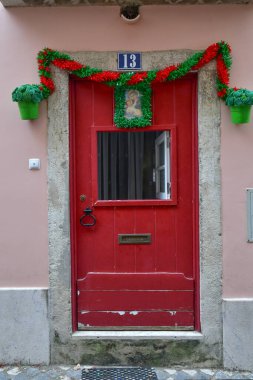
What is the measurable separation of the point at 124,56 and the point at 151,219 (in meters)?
1.57

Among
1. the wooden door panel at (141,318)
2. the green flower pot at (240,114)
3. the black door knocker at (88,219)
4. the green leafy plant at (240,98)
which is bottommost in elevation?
the wooden door panel at (141,318)

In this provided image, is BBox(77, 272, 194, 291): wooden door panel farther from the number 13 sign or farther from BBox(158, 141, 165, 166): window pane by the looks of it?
the number 13 sign

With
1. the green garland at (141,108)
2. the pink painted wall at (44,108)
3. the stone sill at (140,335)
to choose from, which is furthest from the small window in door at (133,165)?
the stone sill at (140,335)

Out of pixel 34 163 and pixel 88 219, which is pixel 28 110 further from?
pixel 88 219

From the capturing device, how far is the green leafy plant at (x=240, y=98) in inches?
143

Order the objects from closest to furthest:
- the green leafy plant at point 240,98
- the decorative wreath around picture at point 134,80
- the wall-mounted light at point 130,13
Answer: the green leafy plant at point 240,98 → the decorative wreath around picture at point 134,80 → the wall-mounted light at point 130,13

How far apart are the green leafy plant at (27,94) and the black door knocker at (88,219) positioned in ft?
3.74

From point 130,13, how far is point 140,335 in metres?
3.03

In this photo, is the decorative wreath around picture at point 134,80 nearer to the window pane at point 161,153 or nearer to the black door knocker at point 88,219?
the window pane at point 161,153

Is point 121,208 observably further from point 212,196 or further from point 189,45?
point 189,45

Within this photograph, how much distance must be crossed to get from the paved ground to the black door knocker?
1336 mm

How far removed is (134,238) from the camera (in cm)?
403

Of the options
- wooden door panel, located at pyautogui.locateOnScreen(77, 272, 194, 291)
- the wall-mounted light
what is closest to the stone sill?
wooden door panel, located at pyautogui.locateOnScreen(77, 272, 194, 291)

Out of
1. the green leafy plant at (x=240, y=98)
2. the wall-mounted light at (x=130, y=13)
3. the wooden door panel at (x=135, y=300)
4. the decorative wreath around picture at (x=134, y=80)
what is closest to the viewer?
the green leafy plant at (x=240, y=98)
